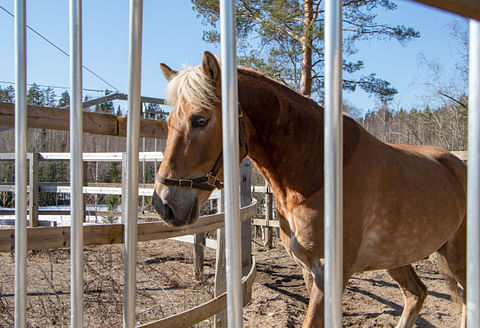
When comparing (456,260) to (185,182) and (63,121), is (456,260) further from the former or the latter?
(63,121)

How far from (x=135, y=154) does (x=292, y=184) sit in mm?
1148

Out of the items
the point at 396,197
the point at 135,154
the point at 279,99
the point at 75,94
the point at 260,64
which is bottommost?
the point at 396,197

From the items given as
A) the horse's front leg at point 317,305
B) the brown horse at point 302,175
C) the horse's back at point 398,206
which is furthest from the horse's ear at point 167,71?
the horse's front leg at point 317,305

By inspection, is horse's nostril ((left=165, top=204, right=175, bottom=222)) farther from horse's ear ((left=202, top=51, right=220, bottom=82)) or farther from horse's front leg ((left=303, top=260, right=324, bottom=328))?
horse's front leg ((left=303, top=260, right=324, bottom=328))

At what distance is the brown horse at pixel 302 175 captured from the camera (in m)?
1.87

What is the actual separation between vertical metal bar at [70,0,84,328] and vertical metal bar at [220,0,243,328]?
22.0 inches

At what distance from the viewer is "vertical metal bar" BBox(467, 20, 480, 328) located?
0.61 metres

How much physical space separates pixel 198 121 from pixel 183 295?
310 cm

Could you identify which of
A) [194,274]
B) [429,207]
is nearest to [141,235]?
[429,207]

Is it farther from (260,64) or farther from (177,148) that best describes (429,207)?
(260,64)

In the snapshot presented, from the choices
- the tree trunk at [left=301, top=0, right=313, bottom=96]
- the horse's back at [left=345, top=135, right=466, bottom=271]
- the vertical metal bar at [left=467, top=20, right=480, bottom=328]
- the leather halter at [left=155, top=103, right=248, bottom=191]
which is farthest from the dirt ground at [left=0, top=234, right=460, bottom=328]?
the tree trunk at [left=301, top=0, right=313, bottom=96]

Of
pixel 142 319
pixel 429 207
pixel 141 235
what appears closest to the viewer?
pixel 141 235

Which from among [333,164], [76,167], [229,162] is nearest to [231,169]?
[229,162]

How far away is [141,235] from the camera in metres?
2.04
